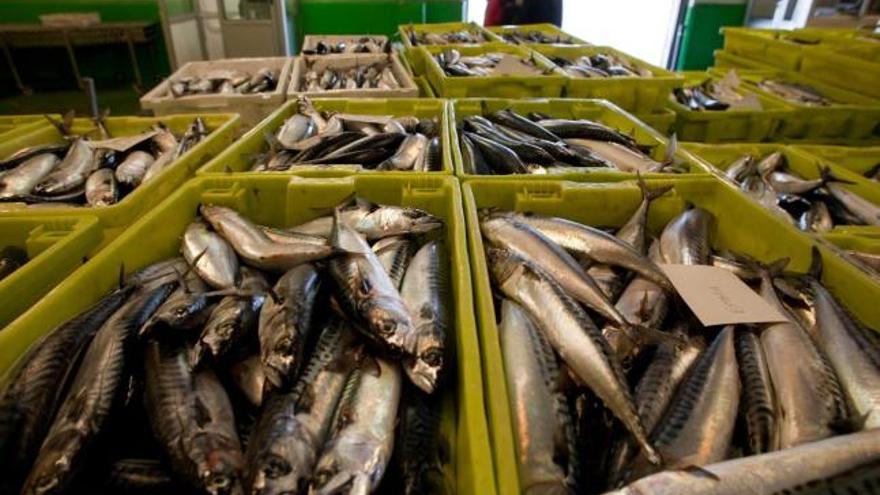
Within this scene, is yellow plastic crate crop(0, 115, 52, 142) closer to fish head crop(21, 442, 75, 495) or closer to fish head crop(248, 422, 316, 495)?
fish head crop(21, 442, 75, 495)

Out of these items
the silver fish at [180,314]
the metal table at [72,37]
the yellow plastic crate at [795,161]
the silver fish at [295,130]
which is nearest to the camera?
the silver fish at [180,314]

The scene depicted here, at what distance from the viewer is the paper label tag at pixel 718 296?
4.05 ft

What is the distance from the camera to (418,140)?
218cm

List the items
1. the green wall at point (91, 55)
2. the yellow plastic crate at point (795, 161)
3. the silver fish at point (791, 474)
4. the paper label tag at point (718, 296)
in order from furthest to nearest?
1. the green wall at point (91, 55)
2. the yellow plastic crate at point (795, 161)
3. the paper label tag at point (718, 296)
4. the silver fish at point (791, 474)

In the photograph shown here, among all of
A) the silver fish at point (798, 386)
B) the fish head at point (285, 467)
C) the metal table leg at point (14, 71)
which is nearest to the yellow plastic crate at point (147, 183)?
the fish head at point (285, 467)

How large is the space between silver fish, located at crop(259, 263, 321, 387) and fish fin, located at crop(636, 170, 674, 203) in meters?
1.21

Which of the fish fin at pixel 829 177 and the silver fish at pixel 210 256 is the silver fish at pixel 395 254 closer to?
the silver fish at pixel 210 256

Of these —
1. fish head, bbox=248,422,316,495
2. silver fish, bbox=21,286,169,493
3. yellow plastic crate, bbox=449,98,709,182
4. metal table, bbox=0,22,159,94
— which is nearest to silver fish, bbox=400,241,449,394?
fish head, bbox=248,422,316,495

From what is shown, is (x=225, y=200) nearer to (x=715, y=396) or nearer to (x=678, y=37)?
(x=715, y=396)

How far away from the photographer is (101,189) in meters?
1.98

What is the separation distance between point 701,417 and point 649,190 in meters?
0.98

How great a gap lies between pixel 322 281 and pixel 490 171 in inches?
39.3

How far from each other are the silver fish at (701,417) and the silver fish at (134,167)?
2295 mm

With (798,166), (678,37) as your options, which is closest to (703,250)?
(798,166)
